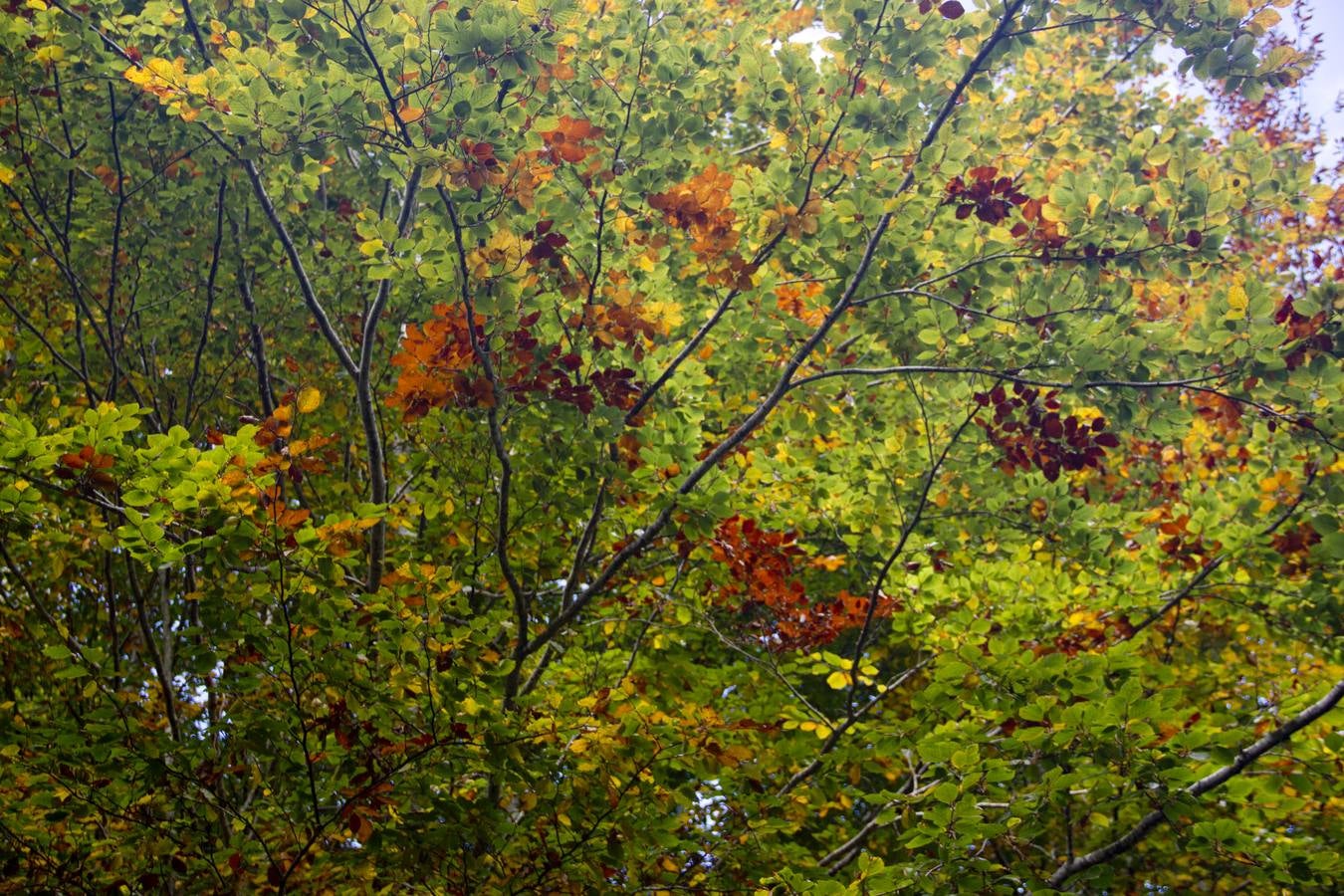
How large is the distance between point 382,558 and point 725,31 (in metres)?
3.84

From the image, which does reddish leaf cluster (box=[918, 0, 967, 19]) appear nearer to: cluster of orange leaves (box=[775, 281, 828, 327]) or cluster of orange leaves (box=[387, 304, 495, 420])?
cluster of orange leaves (box=[775, 281, 828, 327])

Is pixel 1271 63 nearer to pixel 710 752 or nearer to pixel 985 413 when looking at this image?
pixel 985 413

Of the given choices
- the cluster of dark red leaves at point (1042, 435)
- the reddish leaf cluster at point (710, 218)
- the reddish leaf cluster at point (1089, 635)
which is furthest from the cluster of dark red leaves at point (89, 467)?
the reddish leaf cluster at point (1089, 635)

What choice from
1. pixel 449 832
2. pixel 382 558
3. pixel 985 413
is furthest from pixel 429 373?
pixel 985 413

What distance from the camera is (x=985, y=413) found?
4547 mm

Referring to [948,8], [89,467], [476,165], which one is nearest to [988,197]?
[948,8]

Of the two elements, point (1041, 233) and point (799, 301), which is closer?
point (1041, 233)

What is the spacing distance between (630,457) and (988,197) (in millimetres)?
1787

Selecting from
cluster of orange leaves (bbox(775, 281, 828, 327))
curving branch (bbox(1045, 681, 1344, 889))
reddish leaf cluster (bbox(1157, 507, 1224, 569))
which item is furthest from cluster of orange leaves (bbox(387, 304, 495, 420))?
reddish leaf cluster (bbox(1157, 507, 1224, 569))

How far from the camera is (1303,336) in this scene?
3.25m

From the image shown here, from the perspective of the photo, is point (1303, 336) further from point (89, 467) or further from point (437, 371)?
point (89, 467)

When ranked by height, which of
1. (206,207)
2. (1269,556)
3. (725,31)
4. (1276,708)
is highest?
(725,31)

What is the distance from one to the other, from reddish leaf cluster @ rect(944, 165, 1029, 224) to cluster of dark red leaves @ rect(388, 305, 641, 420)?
4.76 ft

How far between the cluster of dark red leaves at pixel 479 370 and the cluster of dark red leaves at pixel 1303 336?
232 centimetres
